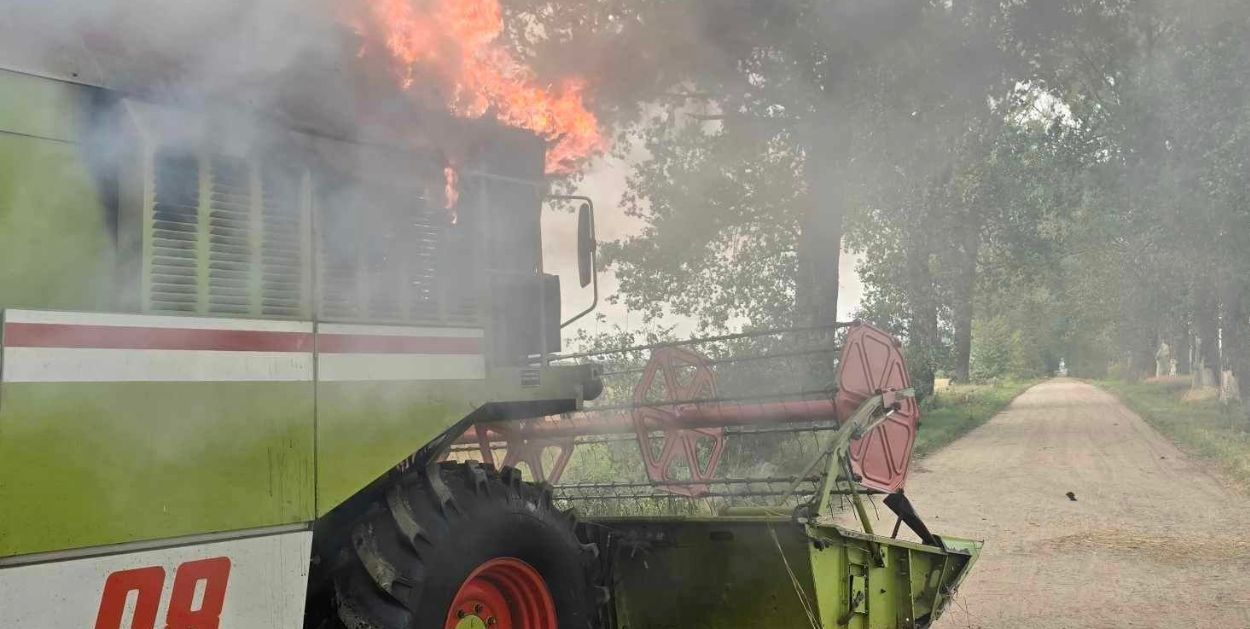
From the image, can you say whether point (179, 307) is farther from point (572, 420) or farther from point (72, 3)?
point (572, 420)

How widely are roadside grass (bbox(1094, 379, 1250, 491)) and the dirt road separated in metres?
0.47

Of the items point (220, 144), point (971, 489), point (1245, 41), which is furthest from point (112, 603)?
point (1245, 41)

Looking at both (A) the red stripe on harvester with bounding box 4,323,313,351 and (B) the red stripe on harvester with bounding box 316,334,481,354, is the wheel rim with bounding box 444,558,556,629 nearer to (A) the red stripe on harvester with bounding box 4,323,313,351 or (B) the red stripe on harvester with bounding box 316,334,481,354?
(B) the red stripe on harvester with bounding box 316,334,481,354

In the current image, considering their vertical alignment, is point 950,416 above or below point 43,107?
below

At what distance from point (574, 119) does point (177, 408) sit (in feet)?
9.70

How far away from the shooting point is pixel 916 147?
14047mm

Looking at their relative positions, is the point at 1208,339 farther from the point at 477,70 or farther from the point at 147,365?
the point at 147,365

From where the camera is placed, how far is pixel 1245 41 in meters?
17.9

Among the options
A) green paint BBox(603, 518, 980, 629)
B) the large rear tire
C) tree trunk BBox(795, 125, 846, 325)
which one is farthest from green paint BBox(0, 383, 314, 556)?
tree trunk BBox(795, 125, 846, 325)

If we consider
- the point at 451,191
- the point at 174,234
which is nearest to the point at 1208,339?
the point at 451,191

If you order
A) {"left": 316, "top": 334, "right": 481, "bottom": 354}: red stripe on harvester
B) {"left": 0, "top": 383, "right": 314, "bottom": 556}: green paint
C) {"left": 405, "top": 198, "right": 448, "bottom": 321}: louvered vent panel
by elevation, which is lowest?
{"left": 0, "top": 383, "right": 314, "bottom": 556}: green paint

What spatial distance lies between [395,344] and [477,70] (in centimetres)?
156

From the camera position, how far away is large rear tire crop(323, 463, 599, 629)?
3627mm

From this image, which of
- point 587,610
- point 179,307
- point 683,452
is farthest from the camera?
point 683,452
